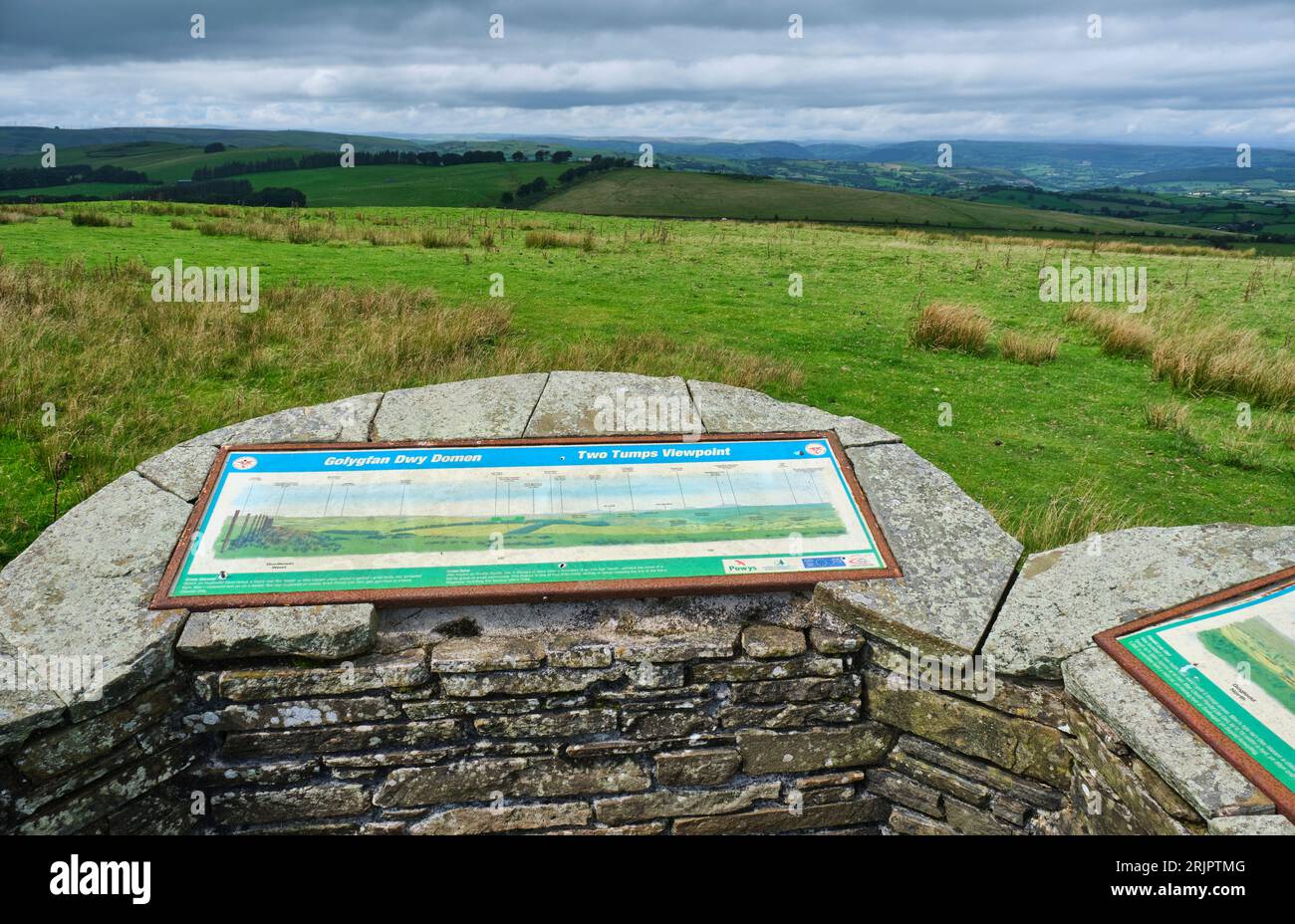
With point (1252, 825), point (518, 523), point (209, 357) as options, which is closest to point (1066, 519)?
point (1252, 825)

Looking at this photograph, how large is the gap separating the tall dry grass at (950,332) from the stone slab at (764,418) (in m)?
5.52

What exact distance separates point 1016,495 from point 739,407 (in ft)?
8.00

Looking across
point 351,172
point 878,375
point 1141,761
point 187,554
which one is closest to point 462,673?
point 187,554

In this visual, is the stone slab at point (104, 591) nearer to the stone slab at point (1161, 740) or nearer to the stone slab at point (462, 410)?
the stone slab at point (462, 410)

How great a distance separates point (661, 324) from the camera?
1020 centimetres

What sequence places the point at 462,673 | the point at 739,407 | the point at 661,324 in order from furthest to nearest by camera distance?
the point at 661,324, the point at 739,407, the point at 462,673

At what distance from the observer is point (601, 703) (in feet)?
11.7

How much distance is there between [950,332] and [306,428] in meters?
8.14

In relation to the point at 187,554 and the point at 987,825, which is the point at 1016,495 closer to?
the point at 987,825

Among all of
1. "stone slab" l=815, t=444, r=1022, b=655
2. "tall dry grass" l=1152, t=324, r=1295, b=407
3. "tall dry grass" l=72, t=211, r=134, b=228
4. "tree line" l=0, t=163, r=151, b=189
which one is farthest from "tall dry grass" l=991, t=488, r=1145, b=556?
"tree line" l=0, t=163, r=151, b=189

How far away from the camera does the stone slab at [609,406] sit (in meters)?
4.74

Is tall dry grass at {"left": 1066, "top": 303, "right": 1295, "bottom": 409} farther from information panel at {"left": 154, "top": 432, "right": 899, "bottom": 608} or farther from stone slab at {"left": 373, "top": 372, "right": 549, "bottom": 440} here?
stone slab at {"left": 373, "top": 372, "right": 549, "bottom": 440}

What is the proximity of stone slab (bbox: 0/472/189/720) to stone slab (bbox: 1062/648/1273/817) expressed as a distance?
12.8 ft

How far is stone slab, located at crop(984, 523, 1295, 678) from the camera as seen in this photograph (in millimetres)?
3410
